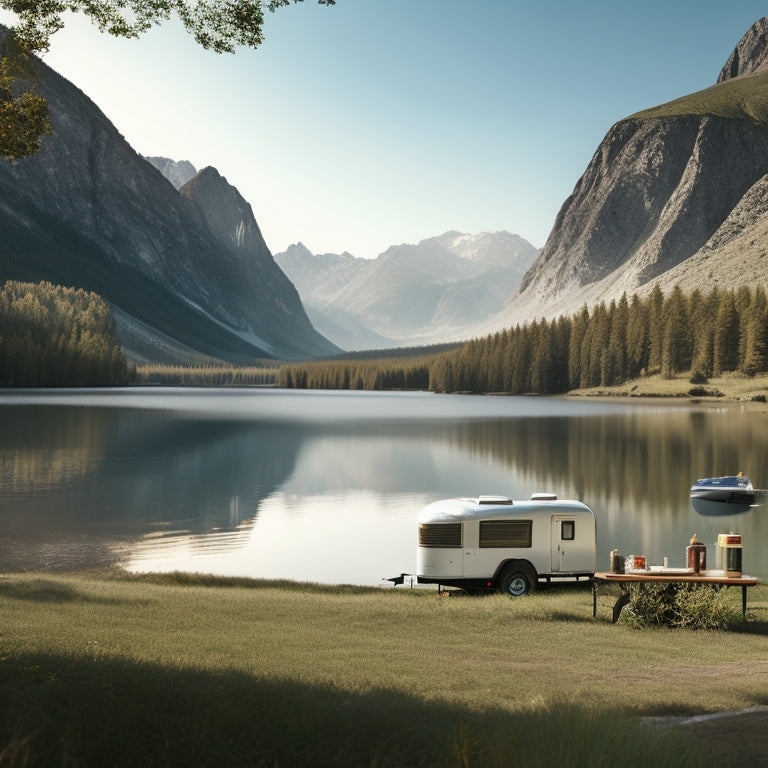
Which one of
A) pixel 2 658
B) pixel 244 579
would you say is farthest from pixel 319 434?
pixel 2 658

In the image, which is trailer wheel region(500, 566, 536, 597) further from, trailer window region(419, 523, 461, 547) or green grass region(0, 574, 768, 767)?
trailer window region(419, 523, 461, 547)

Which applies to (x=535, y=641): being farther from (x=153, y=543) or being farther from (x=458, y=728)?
(x=153, y=543)

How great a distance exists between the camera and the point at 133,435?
92500 mm

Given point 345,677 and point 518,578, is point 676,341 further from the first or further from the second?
point 345,677

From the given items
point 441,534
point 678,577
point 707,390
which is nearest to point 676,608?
point 678,577

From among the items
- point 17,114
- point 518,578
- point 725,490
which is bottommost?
point 518,578

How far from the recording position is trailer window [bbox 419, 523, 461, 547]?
25.4m

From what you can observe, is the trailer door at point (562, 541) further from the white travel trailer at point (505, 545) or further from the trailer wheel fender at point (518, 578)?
the trailer wheel fender at point (518, 578)

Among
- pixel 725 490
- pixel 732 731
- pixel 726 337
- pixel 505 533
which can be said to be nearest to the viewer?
pixel 732 731

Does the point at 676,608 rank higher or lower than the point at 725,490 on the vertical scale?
lower

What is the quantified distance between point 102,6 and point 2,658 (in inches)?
593

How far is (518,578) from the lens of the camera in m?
25.6

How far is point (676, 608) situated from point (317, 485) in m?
40.2

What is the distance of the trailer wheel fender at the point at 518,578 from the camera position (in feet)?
83.6
